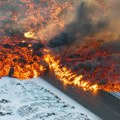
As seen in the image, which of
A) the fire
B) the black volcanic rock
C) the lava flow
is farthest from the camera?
the black volcanic rock

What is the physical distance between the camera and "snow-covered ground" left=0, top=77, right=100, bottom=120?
28.3 meters

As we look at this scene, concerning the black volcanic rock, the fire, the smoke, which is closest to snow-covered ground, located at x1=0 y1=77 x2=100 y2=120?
the fire

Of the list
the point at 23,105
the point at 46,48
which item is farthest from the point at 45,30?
the point at 23,105

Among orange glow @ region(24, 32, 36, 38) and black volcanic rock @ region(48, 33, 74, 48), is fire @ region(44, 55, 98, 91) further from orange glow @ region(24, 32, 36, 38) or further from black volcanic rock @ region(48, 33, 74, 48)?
orange glow @ region(24, 32, 36, 38)

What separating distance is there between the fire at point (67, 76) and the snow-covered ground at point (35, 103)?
223 centimetres

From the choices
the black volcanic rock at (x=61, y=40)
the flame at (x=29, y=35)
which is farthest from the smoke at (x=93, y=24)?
the flame at (x=29, y=35)

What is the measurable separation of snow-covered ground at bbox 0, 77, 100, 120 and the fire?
7.33 ft

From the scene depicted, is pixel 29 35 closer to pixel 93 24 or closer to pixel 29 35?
pixel 29 35

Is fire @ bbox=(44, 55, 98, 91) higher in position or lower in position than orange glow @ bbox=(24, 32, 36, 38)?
lower

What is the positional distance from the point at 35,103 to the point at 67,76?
6.53 metres

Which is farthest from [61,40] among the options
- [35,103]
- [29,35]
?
[35,103]

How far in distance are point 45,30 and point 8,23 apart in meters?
5.53

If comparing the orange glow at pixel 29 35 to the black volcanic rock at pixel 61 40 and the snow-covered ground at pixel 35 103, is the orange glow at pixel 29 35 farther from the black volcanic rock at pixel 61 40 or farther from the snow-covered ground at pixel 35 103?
the snow-covered ground at pixel 35 103

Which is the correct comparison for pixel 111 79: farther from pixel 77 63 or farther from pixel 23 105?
pixel 23 105
